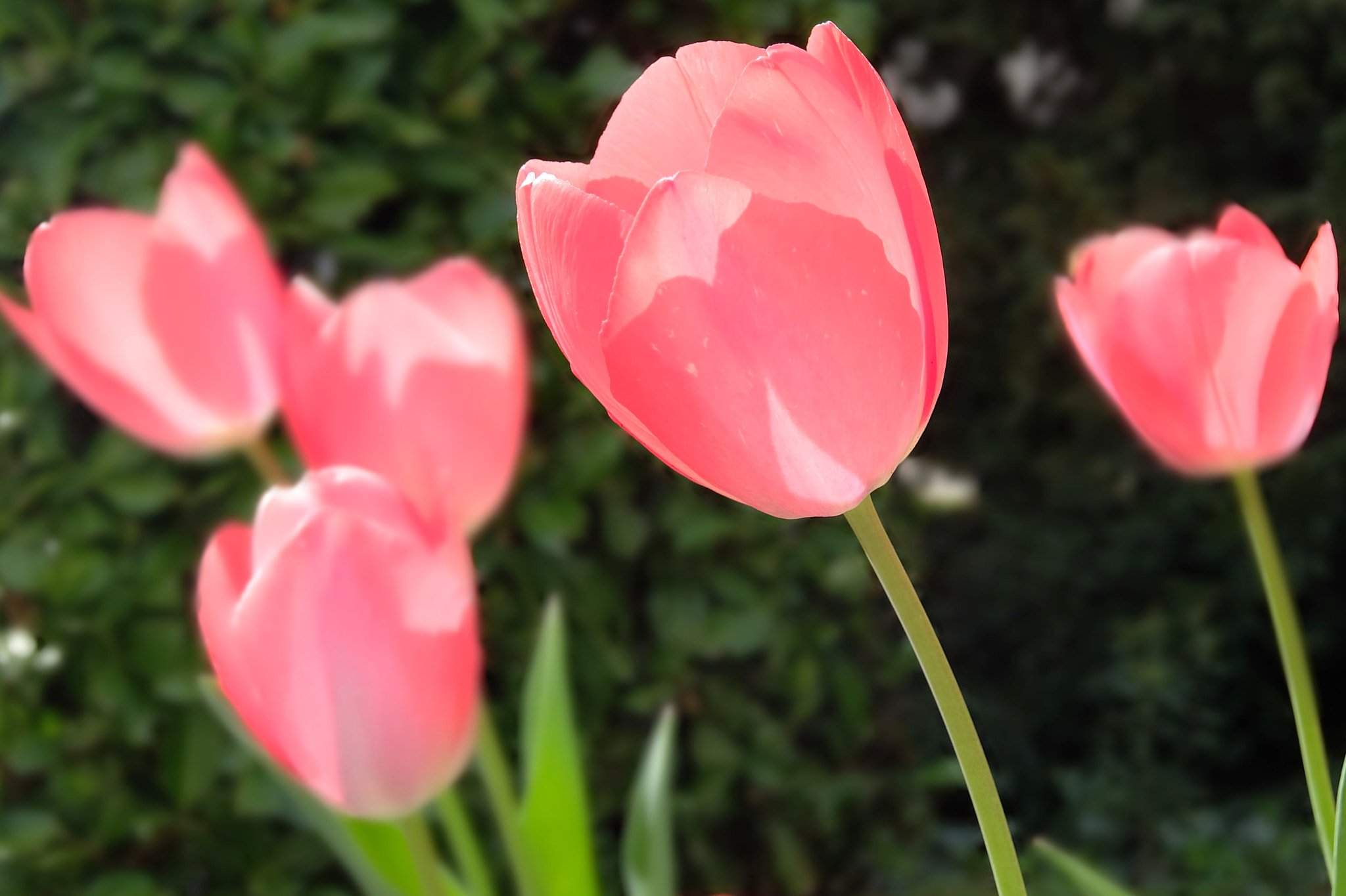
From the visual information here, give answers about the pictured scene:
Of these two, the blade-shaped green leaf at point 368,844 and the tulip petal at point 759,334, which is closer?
→ the tulip petal at point 759,334

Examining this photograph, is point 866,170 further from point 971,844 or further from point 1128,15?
point 1128,15

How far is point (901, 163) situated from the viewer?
202mm

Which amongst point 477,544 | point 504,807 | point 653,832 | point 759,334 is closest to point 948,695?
point 759,334

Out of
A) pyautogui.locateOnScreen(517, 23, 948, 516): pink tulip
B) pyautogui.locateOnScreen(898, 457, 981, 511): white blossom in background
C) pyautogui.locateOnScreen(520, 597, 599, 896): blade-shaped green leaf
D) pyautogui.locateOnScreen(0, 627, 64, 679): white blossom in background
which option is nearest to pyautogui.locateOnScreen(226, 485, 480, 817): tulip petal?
pyautogui.locateOnScreen(517, 23, 948, 516): pink tulip

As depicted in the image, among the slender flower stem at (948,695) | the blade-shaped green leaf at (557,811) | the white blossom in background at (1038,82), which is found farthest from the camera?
the white blossom in background at (1038,82)

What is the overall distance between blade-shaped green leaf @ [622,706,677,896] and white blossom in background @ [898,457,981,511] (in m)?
1.38

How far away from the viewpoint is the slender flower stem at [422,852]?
11.4 inches

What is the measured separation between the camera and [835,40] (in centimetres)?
21

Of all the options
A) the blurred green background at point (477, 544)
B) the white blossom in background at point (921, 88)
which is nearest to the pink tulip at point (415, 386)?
the blurred green background at point (477, 544)

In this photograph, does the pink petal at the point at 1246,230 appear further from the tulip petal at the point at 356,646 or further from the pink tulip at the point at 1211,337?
the tulip petal at the point at 356,646

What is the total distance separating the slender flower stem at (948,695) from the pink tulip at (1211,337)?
0.32 feet

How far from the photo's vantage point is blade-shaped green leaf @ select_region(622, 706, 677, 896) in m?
0.54

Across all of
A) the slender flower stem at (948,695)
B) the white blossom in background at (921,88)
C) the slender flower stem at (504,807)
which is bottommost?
the white blossom in background at (921,88)

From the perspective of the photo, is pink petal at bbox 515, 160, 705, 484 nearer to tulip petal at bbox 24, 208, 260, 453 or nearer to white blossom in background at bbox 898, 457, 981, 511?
tulip petal at bbox 24, 208, 260, 453
